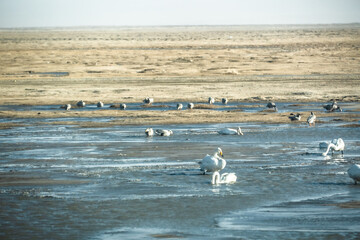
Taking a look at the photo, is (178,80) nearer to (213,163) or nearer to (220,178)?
(213,163)

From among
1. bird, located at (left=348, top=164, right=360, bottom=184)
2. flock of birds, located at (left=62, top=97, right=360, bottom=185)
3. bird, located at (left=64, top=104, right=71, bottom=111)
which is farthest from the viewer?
bird, located at (left=64, top=104, right=71, bottom=111)

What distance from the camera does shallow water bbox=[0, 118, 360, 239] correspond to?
1207 centimetres

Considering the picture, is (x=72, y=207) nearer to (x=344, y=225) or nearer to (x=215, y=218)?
(x=215, y=218)

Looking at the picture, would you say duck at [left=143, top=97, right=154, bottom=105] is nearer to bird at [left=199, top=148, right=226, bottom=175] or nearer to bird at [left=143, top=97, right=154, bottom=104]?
bird at [left=143, top=97, right=154, bottom=104]

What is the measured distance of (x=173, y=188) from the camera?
50.6ft

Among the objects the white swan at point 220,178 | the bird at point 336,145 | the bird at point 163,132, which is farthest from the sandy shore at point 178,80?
the white swan at point 220,178

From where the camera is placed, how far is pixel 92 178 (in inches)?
660

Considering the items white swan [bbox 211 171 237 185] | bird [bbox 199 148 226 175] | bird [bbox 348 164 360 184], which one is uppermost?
bird [bbox 348 164 360 184]

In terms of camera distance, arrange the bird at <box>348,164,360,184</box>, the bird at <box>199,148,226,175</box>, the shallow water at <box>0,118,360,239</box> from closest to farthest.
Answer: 1. the shallow water at <box>0,118,360,239</box>
2. the bird at <box>348,164,360,184</box>
3. the bird at <box>199,148,226,175</box>

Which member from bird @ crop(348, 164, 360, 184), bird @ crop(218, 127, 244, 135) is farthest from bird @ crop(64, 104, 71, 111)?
bird @ crop(348, 164, 360, 184)

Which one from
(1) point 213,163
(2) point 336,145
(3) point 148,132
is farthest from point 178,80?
(1) point 213,163

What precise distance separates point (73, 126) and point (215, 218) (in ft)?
52.7

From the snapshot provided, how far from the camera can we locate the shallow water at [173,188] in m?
12.1

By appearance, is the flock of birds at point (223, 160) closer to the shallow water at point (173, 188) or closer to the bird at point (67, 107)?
the shallow water at point (173, 188)
